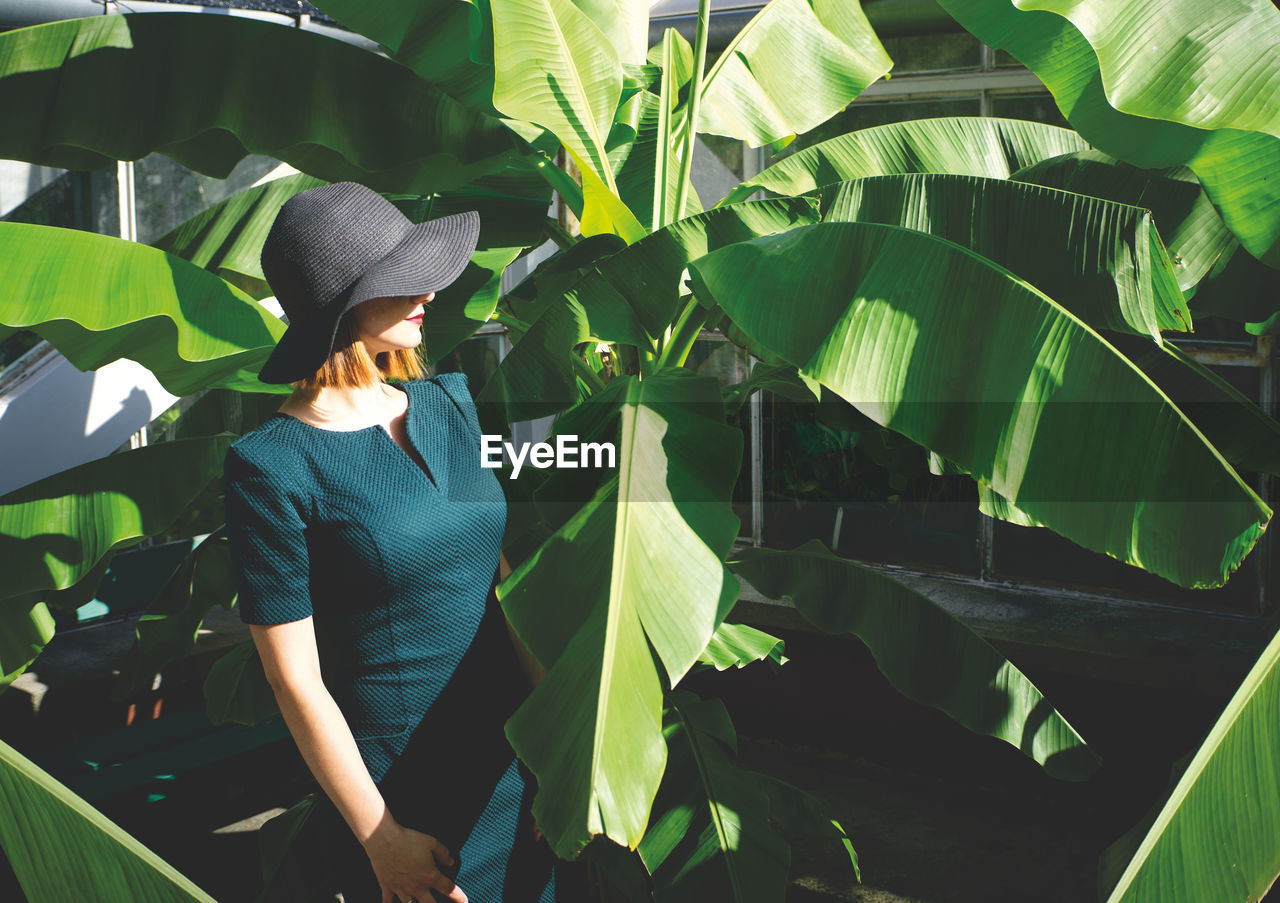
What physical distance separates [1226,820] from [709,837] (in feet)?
3.88

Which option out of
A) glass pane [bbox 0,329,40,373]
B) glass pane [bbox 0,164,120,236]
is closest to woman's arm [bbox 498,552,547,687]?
glass pane [bbox 0,329,40,373]

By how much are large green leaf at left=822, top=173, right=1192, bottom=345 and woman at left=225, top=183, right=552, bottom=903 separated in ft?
2.69

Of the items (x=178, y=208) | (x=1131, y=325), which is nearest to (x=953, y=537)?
(x=1131, y=325)

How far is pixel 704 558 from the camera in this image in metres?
1.48

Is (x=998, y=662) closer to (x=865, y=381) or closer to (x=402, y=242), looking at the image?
(x=865, y=381)

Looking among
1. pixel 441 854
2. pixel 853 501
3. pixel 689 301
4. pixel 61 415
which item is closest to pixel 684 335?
pixel 689 301

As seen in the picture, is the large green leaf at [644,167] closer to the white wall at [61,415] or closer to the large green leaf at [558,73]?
→ the large green leaf at [558,73]

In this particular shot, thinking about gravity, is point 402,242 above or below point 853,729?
above

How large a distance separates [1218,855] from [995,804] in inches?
110

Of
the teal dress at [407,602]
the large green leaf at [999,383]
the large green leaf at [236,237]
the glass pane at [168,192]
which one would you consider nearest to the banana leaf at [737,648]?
the teal dress at [407,602]

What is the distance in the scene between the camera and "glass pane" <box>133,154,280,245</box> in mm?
4180

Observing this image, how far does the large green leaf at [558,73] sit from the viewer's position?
1843 millimetres

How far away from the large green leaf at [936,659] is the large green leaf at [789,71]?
1164 mm

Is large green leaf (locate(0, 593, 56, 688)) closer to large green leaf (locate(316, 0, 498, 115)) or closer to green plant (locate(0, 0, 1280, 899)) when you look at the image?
green plant (locate(0, 0, 1280, 899))
